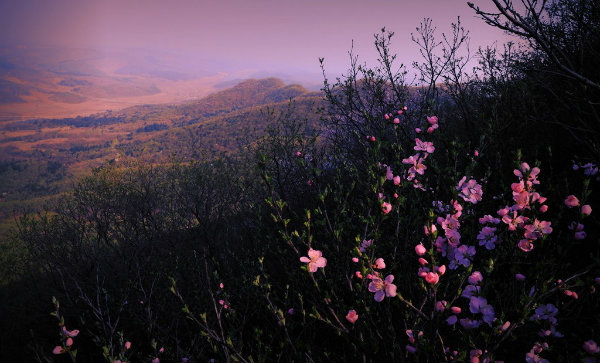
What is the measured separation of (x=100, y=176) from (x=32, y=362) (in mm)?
8800

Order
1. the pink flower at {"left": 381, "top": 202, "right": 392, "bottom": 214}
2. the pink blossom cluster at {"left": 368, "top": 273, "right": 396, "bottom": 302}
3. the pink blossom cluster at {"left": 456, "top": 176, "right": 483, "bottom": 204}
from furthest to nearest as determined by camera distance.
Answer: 1. the pink blossom cluster at {"left": 456, "top": 176, "right": 483, "bottom": 204}
2. the pink flower at {"left": 381, "top": 202, "right": 392, "bottom": 214}
3. the pink blossom cluster at {"left": 368, "top": 273, "right": 396, "bottom": 302}

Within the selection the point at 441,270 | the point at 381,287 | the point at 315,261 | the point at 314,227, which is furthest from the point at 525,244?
the point at 314,227

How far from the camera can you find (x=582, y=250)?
9.70 feet

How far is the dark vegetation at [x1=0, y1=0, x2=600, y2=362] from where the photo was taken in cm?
214

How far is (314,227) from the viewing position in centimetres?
→ 411

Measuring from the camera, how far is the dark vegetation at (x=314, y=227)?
7.03 ft

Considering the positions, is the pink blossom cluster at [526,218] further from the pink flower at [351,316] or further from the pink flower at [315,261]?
the pink flower at [315,261]

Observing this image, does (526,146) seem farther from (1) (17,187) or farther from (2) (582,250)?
(1) (17,187)

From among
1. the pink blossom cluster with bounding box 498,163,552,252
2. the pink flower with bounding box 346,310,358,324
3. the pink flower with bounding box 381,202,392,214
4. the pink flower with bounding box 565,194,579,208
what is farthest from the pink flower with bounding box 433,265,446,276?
the pink flower with bounding box 565,194,579,208

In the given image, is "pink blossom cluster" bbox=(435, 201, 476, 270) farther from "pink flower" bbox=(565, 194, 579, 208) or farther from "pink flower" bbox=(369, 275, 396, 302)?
"pink flower" bbox=(565, 194, 579, 208)

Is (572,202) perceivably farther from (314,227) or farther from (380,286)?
(314,227)

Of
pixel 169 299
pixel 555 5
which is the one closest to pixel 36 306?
pixel 169 299

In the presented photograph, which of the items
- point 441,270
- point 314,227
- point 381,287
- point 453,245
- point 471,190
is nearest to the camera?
point 441,270

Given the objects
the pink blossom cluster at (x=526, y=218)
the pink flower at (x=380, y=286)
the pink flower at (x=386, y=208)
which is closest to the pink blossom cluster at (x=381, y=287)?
the pink flower at (x=380, y=286)
